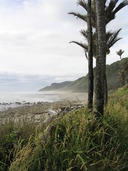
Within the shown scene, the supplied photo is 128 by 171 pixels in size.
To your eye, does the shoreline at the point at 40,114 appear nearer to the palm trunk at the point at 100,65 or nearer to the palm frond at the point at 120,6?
the palm trunk at the point at 100,65

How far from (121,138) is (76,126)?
107 cm

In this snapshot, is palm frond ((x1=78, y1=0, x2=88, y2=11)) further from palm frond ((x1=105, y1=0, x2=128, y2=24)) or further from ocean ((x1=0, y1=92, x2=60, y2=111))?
ocean ((x1=0, y1=92, x2=60, y2=111))

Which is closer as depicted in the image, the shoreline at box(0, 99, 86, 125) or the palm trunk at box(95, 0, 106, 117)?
the shoreline at box(0, 99, 86, 125)

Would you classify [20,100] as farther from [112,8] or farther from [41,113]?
[41,113]

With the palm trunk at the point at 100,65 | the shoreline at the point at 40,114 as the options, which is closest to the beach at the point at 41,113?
the shoreline at the point at 40,114

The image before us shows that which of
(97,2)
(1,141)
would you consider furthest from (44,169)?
(97,2)

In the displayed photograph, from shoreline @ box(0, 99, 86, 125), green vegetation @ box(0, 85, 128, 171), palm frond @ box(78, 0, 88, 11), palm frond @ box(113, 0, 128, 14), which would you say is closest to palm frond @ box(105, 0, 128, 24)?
palm frond @ box(113, 0, 128, 14)

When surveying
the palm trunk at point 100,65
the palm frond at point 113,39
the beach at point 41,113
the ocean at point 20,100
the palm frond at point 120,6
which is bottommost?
the ocean at point 20,100

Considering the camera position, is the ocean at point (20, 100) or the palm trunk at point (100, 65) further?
the ocean at point (20, 100)

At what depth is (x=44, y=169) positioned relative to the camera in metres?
3.36

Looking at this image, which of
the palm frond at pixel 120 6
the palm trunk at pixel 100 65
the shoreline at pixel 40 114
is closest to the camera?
the shoreline at pixel 40 114

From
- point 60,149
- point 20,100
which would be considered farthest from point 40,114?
point 20,100

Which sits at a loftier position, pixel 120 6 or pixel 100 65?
pixel 120 6

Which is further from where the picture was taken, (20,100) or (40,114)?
(20,100)
